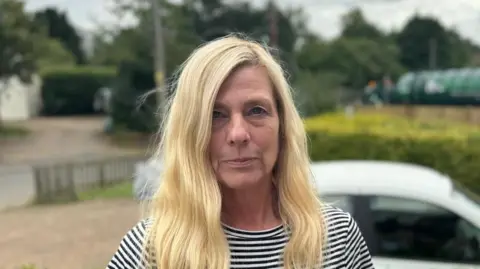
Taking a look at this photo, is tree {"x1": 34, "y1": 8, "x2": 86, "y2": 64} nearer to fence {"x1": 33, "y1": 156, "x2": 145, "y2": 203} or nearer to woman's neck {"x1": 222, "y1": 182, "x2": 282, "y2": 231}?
fence {"x1": 33, "y1": 156, "x2": 145, "y2": 203}

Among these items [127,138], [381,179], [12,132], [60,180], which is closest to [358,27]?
[127,138]

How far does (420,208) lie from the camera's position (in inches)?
164

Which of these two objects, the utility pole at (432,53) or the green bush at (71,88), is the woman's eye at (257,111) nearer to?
the green bush at (71,88)

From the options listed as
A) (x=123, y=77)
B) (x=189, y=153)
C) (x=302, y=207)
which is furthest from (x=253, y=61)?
(x=123, y=77)

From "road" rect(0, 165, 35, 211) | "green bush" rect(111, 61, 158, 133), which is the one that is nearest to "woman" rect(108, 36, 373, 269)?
"road" rect(0, 165, 35, 211)

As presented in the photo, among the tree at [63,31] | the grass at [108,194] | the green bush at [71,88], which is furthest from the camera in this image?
the tree at [63,31]

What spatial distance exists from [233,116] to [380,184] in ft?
9.26

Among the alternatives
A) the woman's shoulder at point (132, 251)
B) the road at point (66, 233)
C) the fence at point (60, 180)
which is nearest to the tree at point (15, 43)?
the fence at point (60, 180)

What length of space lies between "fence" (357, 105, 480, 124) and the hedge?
38.2 ft

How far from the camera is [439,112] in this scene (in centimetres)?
2383

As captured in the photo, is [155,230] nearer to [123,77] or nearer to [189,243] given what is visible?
[189,243]

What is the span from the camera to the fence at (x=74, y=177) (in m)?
13.4

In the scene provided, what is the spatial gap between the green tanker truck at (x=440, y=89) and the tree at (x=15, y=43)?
1718 centimetres

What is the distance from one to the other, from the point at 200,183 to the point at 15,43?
29.3 meters
